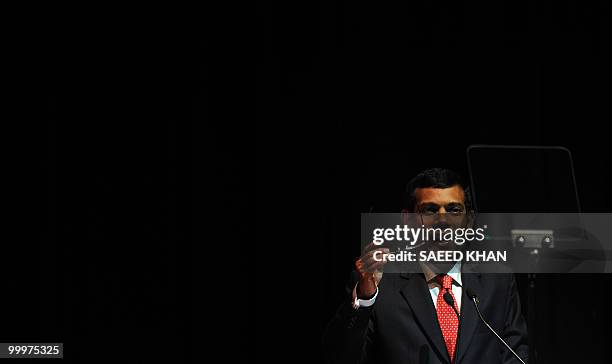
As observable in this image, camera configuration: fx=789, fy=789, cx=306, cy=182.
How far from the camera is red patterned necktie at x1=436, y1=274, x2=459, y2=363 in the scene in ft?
6.06

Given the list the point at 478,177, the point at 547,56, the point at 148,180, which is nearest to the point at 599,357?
the point at 478,177

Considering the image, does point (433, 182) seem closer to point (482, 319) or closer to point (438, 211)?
point (438, 211)

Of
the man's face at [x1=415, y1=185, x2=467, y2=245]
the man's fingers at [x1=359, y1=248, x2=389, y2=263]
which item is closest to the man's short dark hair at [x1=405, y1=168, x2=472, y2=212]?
A: the man's face at [x1=415, y1=185, x2=467, y2=245]

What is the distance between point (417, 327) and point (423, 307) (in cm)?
5

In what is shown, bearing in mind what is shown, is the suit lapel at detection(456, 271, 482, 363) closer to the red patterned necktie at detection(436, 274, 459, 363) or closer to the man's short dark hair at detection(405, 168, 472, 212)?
the red patterned necktie at detection(436, 274, 459, 363)

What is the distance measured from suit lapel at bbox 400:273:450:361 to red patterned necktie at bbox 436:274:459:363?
2 cm

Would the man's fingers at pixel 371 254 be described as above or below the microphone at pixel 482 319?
above

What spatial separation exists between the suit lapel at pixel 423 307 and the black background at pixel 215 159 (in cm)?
115

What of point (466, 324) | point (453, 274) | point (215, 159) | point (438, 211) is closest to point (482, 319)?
point (466, 324)

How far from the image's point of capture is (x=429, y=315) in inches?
73.2

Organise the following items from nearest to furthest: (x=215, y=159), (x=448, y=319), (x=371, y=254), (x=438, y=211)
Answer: (x=371, y=254) < (x=448, y=319) < (x=438, y=211) < (x=215, y=159)

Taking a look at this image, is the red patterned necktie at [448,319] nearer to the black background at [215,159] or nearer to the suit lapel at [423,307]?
the suit lapel at [423,307]

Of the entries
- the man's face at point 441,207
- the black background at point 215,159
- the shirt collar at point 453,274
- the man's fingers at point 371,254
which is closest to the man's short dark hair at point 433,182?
the man's face at point 441,207

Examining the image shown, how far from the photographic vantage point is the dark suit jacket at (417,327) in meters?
1.83
